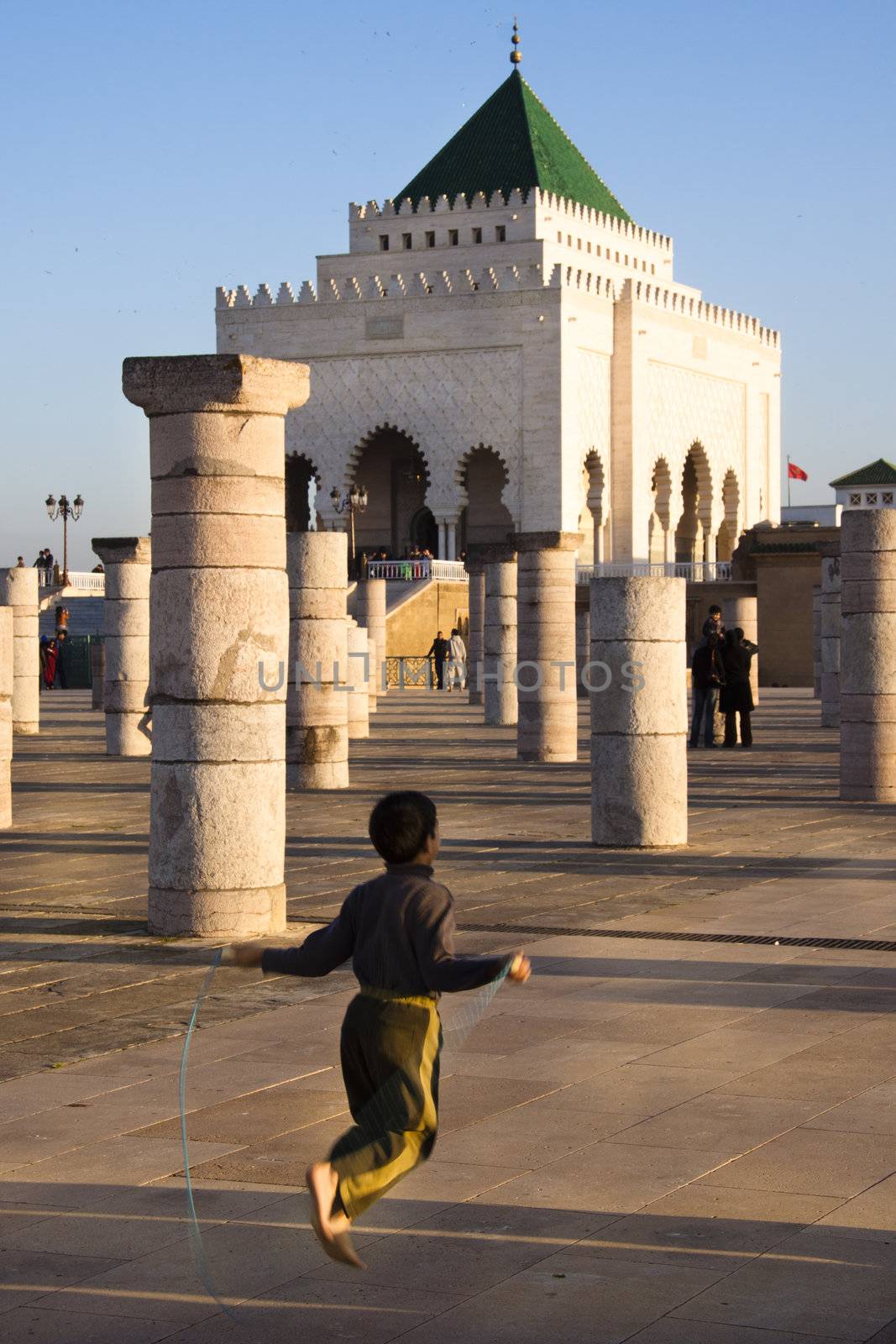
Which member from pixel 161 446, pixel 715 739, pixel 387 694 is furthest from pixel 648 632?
pixel 387 694

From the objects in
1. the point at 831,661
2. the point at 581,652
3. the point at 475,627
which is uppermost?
Answer: the point at 475,627

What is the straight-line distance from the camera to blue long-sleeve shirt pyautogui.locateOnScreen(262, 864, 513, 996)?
3586mm

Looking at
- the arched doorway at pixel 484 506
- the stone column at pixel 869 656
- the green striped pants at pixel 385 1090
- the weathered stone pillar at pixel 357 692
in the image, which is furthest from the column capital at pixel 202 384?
the arched doorway at pixel 484 506

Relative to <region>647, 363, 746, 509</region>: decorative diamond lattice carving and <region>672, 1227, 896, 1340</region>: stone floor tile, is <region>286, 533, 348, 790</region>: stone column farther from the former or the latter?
<region>647, 363, 746, 509</region>: decorative diamond lattice carving

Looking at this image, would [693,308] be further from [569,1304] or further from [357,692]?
[569,1304]

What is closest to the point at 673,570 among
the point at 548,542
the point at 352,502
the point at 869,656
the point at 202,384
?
the point at 352,502

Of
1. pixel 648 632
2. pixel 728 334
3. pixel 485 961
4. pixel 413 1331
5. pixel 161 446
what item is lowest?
pixel 413 1331

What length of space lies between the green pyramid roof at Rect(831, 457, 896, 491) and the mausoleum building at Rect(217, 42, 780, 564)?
3.11m

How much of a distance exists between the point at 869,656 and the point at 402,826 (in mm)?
10186

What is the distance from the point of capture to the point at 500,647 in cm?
2375

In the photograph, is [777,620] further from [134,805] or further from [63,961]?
[63,961]

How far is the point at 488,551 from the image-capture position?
1011 inches

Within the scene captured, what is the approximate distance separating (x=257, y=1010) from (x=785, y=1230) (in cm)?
272

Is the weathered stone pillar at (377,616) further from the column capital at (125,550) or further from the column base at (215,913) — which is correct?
the column base at (215,913)
